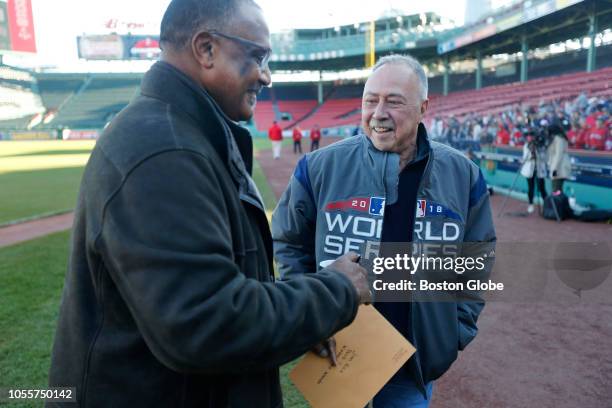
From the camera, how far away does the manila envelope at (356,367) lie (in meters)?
1.50

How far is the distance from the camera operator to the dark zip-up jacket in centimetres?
952

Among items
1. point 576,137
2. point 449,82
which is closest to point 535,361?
point 576,137

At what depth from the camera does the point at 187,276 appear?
39.8 inches

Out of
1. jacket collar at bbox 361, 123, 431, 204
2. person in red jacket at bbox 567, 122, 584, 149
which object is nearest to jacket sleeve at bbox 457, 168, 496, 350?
jacket collar at bbox 361, 123, 431, 204

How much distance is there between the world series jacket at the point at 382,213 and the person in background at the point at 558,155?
26.2 feet

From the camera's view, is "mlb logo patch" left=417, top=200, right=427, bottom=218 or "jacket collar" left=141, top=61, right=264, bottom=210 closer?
"jacket collar" left=141, top=61, right=264, bottom=210

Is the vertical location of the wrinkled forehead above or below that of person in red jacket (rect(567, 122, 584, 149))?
above

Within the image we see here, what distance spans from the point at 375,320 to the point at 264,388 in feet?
1.53

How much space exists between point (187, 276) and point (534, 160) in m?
10.0

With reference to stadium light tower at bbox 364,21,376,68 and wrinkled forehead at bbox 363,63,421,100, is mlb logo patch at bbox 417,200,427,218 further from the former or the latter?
stadium light tower at bbox 364,21,376,68

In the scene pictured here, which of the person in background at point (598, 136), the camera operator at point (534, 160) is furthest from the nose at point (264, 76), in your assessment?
the person in background at point (598, 136)

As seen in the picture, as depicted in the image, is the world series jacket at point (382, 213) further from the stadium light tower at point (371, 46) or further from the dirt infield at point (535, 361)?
the stadium light tower at point (371, 46)

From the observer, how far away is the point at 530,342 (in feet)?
14.2

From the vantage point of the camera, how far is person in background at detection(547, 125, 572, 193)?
30.2 feet
